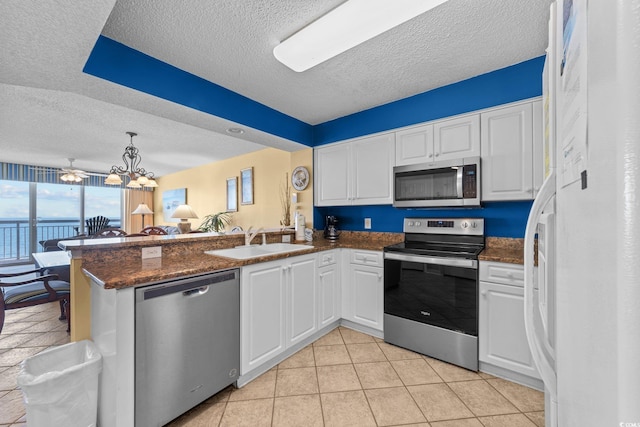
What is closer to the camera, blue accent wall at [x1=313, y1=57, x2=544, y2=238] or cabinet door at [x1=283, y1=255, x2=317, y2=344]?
blue accent wall at [x1=313, y1=57, x2=544, y2=238]

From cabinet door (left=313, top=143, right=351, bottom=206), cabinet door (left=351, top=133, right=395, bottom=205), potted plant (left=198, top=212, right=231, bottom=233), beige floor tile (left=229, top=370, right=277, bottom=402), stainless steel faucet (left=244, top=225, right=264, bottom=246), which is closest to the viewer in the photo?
beige floor tile (left=229, top=370, right=277, bottom=402)

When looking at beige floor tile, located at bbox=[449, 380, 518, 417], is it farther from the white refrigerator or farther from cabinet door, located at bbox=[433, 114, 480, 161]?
cabinet door, located at bbox=[433, 114, 480, 161]

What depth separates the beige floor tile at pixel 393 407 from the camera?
1.58 metres

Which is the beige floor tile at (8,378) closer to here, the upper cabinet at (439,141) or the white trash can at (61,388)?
the white trash can at (61,388)

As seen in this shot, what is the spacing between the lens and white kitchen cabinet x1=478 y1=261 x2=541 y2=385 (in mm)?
1846

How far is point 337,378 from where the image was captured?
6.50ft

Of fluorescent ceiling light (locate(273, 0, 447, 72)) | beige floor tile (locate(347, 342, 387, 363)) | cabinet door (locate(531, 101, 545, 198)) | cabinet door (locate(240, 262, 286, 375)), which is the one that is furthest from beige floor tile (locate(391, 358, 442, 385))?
fluorescent ceiling light (locate(273, 0, 447, 72))

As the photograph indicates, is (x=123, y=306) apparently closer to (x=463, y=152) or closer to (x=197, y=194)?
(x=463, y=152)

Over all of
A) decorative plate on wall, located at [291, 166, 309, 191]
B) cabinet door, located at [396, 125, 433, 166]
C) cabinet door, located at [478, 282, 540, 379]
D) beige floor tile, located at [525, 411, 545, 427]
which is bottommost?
beige floor tile, located at [525, 411, 545, 427]

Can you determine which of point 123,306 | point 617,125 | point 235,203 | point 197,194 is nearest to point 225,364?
point 123,306

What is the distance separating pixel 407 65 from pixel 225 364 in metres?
2.57

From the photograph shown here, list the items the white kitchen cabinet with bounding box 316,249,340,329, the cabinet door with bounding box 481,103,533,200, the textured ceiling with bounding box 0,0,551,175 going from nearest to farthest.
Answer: the textured ceiling with bounding box 0,0,551,175 → the cabinet door with bounding box 481,103,533,200 → the white kitchen cabinet with bounding box 316,249,340,329

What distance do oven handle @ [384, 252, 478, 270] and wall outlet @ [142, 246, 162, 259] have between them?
188cm

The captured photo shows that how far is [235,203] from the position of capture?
5.19 m
